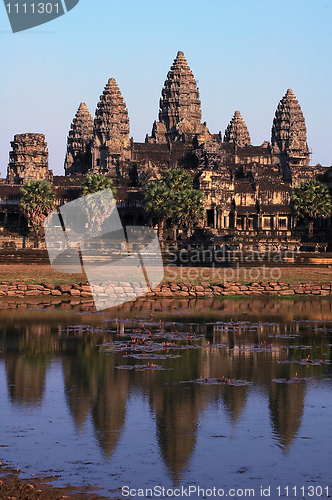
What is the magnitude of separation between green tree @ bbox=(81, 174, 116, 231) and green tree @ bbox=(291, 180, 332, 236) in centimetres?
2768

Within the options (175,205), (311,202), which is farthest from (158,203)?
(311,202)

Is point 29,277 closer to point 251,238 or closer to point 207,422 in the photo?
point 207,422

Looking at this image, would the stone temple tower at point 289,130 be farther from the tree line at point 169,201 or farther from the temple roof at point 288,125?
the tree line at point 169,201

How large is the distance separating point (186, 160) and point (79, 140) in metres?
47.0

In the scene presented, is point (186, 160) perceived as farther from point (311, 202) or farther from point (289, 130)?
point (289, 130)

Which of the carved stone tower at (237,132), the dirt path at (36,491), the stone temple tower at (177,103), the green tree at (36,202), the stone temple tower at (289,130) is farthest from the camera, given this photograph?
the carved stone tower at (237,132)

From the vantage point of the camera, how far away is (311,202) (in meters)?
114

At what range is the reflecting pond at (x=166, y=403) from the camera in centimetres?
1758

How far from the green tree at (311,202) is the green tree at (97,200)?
2768 centimetres

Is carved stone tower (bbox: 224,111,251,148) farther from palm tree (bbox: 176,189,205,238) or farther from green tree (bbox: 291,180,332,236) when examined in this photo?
palm tree (bbox: 176,189,205,238)

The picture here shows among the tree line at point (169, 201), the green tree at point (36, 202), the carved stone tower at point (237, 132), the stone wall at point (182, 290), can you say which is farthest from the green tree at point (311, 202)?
the carved stone tower at point (237, 132)

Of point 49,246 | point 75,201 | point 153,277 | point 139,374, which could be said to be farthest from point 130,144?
point 139,374

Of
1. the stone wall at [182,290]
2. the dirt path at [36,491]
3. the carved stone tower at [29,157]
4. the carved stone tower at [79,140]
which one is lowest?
the dirt path at [36,491]

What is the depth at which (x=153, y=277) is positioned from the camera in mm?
65188
